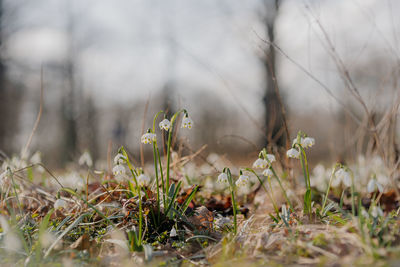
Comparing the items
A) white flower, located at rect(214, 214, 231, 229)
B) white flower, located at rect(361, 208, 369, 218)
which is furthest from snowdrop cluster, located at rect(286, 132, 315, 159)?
white flower, located at rect(214, 214, 231, 229)

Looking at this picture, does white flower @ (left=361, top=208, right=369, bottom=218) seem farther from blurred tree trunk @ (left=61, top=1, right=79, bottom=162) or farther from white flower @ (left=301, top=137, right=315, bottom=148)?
blurred tree trunk @ (left=61, top=1, right=79, bottom=162)

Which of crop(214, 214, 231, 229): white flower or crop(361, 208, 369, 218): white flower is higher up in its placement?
crop(361, 208, 369, 218): white flower

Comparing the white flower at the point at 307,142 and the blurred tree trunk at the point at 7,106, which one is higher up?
the white flower at the point at 307,142

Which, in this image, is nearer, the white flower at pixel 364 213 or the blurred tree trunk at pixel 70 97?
the white flower at pixel 364 213

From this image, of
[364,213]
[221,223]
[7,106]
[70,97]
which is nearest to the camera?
[364,213]

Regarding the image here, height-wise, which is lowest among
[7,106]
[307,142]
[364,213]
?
[7,106]

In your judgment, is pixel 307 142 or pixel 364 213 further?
pixel 307 142

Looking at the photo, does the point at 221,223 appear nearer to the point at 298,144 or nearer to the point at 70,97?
the point at 298,144

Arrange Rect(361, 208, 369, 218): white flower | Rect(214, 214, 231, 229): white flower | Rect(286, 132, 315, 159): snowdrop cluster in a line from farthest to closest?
Rect(214, 214, 231, 229): white flower → Rect(286, 132, 315, 159): snowdrop cluster → Rect(361, 208, 369, 218): white flower

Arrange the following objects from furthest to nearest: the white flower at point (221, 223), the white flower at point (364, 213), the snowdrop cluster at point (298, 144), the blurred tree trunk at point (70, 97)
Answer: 1. the blurred tree trunk at point (70, 97)
2. the white flower at point (221, 223)
3. the snowdrop cluster at point (298, 144)
4. the white flower at point (364, 213)

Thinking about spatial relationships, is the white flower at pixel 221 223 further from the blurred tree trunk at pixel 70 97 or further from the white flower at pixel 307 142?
the blurred tree trunk at pixel 70 97

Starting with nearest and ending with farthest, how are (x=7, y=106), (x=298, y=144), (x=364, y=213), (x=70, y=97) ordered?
(x=364, y=213) < (x=298, y=144) < (x=7, y=106) < (x=70, y=97)

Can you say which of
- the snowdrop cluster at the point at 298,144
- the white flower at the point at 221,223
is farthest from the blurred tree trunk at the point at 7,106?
the snowdrop cluster at the point at 298,144

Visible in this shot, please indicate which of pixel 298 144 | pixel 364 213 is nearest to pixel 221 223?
pixel 298 144
